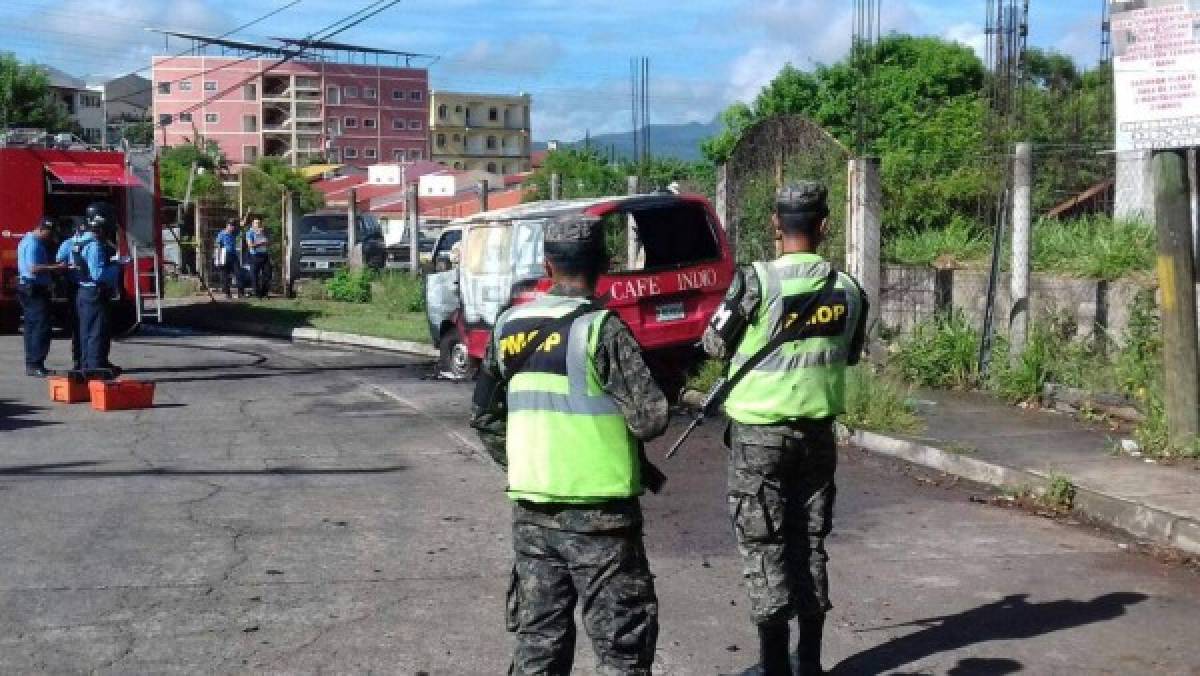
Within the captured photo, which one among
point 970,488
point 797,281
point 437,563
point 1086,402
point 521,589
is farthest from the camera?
point 1086,402

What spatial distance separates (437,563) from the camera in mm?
7180

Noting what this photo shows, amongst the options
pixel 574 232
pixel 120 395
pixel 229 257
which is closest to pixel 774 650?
pixel 574 232

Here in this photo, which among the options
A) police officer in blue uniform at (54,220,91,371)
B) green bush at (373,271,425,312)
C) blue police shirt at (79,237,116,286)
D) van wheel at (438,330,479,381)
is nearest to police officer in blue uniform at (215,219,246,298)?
green bush at (373,271,425,312)

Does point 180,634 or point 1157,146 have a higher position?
point 1157,146

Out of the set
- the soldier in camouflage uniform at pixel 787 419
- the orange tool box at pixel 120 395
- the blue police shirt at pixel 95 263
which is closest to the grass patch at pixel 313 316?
the blue police shirt at pixel 95 263

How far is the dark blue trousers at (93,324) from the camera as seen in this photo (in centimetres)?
1370

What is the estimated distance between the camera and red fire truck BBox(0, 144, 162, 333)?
1966cm

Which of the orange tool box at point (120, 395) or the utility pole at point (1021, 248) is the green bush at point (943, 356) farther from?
the orange tool box at point (120, 395)

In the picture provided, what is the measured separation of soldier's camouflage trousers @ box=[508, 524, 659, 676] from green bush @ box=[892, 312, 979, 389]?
920 cm

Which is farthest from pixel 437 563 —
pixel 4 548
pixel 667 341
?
pixel 667 341

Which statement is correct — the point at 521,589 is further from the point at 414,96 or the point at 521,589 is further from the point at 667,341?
the point at 414,96

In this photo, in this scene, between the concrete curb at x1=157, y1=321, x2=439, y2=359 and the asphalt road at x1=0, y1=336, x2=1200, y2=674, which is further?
the concrete curb at x1=157, y1=321, x2=439, y2=359

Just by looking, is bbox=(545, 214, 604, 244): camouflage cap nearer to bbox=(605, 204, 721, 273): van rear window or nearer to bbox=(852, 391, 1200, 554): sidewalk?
bbox=(852, 391, 1200, 554): sidewalk

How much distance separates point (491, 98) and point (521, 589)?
139 m
